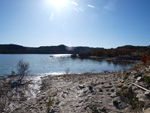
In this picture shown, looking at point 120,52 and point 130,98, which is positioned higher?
point 120,52

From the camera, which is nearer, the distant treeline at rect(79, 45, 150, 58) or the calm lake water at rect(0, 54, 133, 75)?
the calm lake water at rect(0, 54, 133, 75)

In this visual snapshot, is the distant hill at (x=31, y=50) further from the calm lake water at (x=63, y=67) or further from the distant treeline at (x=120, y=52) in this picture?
the calm lake water at (x=63, y=67)

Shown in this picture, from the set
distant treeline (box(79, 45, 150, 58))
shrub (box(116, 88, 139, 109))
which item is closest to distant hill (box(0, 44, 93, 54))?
distant treeline (box(79, 45, 150, 58))

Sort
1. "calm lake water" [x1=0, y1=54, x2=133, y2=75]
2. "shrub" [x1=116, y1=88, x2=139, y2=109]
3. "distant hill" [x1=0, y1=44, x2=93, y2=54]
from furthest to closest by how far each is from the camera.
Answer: "distant hill" [x1=0, y1=44, x2=93, y2=54] → "calm lake water" [x1=0, y1=54, x2=133, y2=75] → "shrub" [x1=116, y1=88, x2=139, y2=109]

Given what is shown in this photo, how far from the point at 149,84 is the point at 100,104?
2.61 metres

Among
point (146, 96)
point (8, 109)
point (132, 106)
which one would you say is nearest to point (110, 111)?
point (132, 106)

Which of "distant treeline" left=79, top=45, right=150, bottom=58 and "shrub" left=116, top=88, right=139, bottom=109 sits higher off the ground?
"distant treeline" left=79, top=45, right=150, bottom=58

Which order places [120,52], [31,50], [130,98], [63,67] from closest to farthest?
[130,98]
[63,67]
[120,52]
[31,50]

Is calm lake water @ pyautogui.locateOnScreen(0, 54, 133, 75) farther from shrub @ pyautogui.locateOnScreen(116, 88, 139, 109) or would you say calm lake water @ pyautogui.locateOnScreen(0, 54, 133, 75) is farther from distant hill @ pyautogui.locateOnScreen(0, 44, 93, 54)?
distant hill @ pyautogui.locateOnScreen(0, 44, 93, 54)

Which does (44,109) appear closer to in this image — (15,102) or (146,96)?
(15,102)

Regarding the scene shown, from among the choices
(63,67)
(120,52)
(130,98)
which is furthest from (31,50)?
(130,98)

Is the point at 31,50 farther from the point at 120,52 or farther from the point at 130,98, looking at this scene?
the point at 130,98

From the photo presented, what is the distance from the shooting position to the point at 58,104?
6.49 m

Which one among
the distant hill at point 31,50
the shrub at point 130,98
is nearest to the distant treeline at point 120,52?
the distant hill at point 31,50
